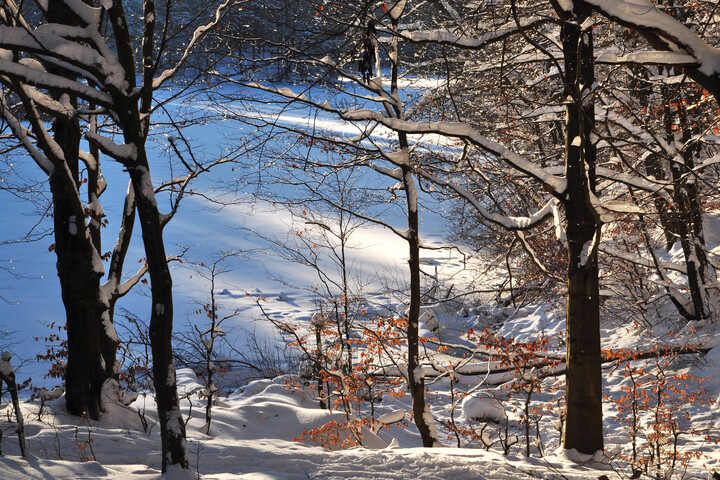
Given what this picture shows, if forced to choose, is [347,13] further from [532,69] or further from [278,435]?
[278,435]

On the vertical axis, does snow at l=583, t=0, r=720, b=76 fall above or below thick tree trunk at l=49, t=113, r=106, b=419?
above

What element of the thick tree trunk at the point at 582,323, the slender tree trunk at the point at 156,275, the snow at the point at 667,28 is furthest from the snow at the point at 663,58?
the slender tree trunk at the point at 156,275

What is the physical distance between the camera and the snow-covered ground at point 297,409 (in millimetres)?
5570

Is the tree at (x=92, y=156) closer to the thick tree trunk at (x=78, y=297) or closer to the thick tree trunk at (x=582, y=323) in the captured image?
the thick tree trunk at (x=78, y=297)

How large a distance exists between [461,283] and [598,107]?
1305 centimetres

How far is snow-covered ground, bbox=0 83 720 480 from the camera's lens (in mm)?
5570

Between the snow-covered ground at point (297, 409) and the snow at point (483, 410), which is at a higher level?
the snow-covered ground at point (297, 409)

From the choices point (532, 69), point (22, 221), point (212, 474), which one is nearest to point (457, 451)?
point (212, 474)

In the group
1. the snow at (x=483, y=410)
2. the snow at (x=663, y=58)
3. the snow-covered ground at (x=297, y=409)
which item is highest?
the snow at (x=663, y=58)

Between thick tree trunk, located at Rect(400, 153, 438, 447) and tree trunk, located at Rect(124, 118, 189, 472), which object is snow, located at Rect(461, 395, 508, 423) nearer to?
thick tree trunk, located at Rect(400, 153, 438, 447)

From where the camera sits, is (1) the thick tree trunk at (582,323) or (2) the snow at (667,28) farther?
(1) the thick tree trunk at (582,323)

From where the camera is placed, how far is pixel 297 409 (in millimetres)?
10562

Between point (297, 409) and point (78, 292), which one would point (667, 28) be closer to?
point (78, 292)

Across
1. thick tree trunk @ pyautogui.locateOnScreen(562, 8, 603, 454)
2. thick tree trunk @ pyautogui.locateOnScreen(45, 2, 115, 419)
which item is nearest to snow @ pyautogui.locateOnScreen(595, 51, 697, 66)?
thick tree trunk @ pyautogui.locateOnScreen(562, 8, 603, 454)
